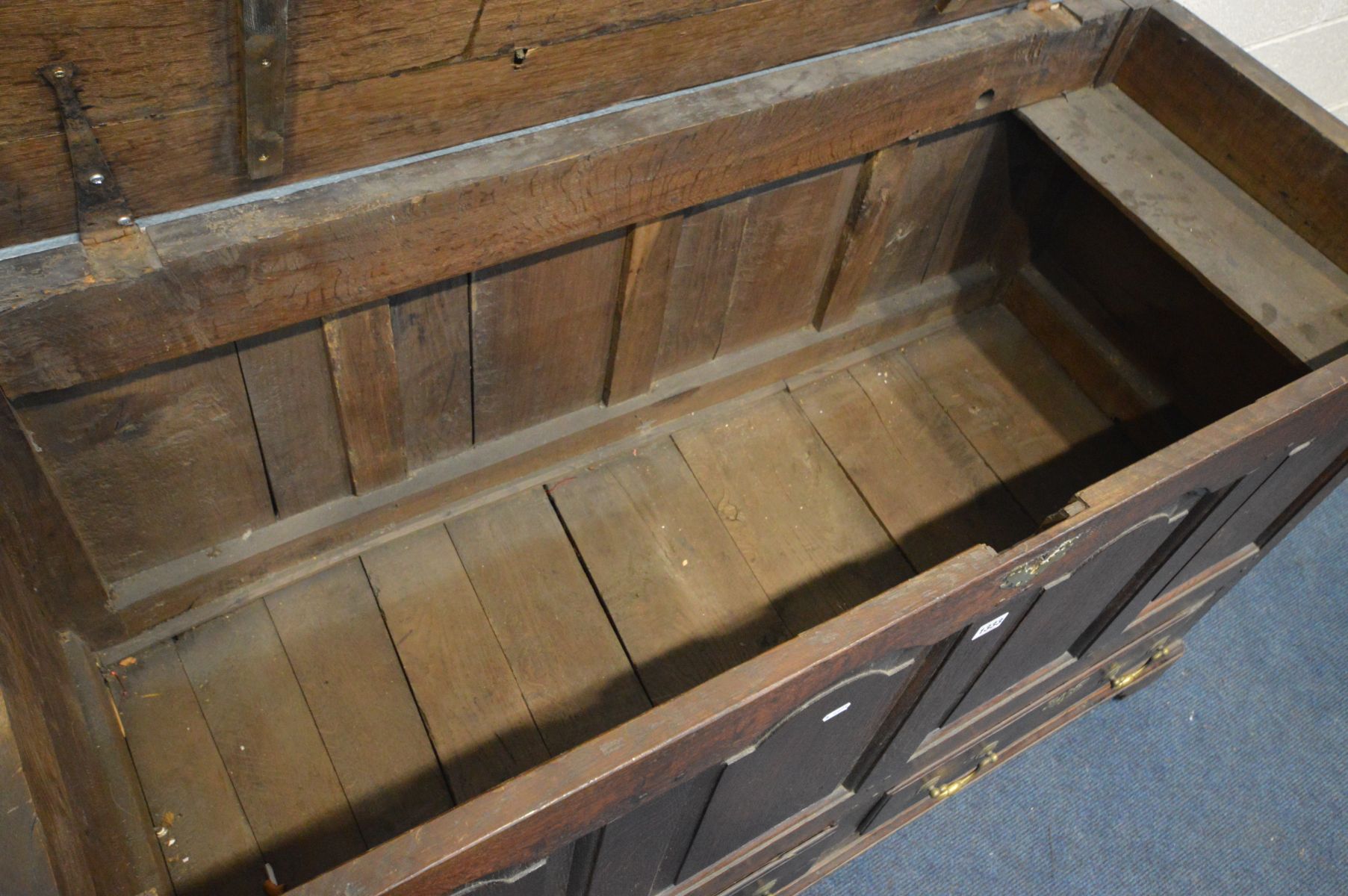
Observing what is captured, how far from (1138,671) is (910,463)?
0.65 meters

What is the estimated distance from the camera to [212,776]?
1.45 m

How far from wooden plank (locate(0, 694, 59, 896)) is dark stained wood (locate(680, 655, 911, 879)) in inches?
24.2

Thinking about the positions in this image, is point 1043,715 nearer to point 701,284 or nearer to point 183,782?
point 701,284

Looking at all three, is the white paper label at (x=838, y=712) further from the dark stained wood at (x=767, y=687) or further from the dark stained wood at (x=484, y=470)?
the dark stained wood at (x=484, y=470)

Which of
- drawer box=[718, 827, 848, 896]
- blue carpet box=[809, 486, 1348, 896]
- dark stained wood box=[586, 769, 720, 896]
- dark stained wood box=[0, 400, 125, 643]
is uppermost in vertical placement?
dark stained wood box=[0, 400, 125, 643]

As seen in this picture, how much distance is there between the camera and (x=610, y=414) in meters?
1.76

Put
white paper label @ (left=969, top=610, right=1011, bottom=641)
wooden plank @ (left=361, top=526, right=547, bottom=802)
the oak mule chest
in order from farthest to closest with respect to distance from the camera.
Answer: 1. wooden plank @ (left=361, top=526, right=547, bottom=802)
2. white paper label @ (left=969, top=610, right=1011, bottom=641)
3. the oak mule chest

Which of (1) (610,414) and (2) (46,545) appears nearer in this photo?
(2) (46,545)

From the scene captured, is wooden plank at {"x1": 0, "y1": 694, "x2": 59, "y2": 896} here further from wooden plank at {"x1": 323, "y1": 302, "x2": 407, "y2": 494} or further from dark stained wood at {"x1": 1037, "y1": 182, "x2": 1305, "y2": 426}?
dark stained wood at {"x1": 1037, "y1": 182, "x2": 1305, "y2": 426}

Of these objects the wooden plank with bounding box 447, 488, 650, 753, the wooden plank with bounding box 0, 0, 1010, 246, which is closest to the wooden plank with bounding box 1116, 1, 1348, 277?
the wooden plank with bounding box 0, 0, 1010, 246

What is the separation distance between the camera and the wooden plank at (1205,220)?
5.29ft

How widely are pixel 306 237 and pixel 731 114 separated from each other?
1.80 ft

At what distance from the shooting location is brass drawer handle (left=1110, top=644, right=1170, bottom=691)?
207 cm

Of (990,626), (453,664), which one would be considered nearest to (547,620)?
(453,664)
